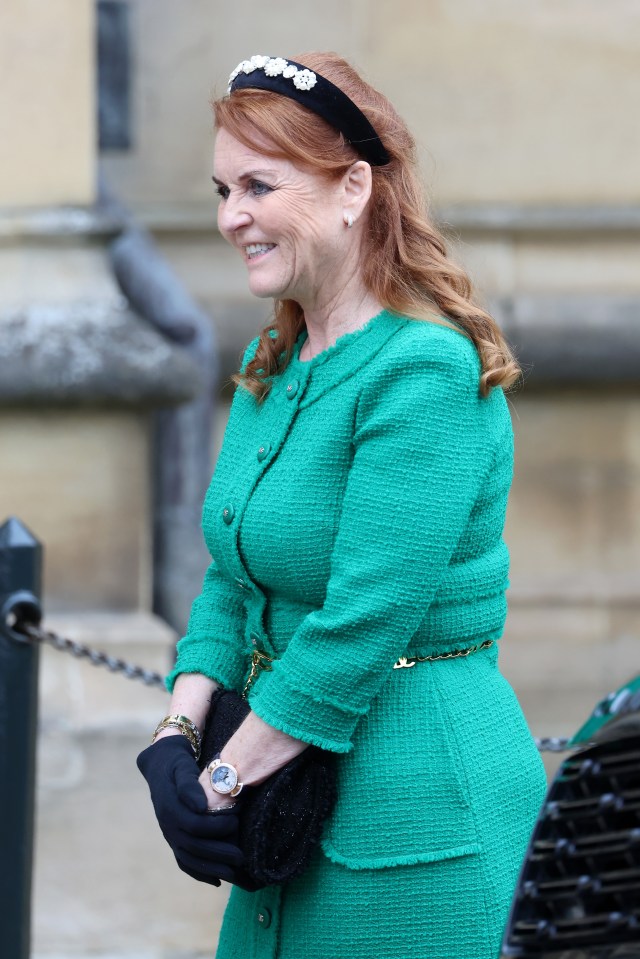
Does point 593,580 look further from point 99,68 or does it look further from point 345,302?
point 345,302

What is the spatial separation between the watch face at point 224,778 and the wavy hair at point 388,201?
55cm

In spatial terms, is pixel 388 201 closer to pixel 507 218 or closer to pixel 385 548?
pixel 385 548

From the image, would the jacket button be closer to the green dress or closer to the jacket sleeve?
the green dress

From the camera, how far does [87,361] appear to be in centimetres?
388

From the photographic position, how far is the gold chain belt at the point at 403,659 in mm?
1890

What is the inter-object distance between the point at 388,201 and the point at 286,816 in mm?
782

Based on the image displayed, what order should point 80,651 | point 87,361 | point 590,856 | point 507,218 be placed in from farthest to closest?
1. point 507,218
2. point 87,361
3. point 80,651
4. point 590,856

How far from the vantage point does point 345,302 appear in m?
1.99

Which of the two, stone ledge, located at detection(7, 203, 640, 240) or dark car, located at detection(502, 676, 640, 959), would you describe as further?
stone ledge, located at detection(7, 203, 640, 240)

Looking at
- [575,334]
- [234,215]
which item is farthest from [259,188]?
[575,334]

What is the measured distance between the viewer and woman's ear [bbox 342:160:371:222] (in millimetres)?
1939

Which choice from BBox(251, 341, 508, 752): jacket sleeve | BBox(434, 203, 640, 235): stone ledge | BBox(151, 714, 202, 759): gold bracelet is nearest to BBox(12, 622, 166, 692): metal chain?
BBox(151, 714, 202, 759): gold bracelet

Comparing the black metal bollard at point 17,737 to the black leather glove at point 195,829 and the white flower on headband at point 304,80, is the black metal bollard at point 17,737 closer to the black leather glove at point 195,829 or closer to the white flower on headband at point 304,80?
the black leather glove at point 195,829

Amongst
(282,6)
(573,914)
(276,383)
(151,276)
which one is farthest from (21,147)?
(573,914)
